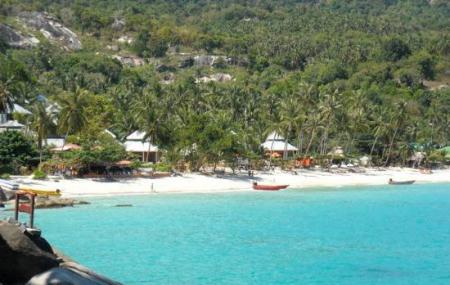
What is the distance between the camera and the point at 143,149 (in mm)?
71500

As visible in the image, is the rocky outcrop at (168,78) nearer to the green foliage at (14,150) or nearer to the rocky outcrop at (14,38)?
the rocky outcrop at (14,38)

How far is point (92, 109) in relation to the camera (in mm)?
77562

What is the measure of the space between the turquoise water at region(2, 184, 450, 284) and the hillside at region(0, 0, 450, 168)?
15.9 metres

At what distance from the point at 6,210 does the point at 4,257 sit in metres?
23.7

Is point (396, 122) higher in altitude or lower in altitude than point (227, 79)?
lower

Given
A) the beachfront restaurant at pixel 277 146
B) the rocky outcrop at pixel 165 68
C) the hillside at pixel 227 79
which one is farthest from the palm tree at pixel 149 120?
the rocky outcrop at pixel 165 68

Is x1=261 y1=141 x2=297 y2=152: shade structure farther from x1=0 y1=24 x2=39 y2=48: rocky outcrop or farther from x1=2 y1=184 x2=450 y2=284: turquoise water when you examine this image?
x1=0 y1=24 x2=39 y2=48: rocky outcrop

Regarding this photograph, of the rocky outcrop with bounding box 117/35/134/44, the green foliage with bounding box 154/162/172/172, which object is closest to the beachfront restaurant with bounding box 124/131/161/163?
the green foliage with bounding box 154/162/172/172

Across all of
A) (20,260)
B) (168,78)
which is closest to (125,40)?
(168,78)

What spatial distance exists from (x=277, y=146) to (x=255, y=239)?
50286mm

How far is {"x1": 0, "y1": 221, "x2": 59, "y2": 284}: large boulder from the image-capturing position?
47.0 feet

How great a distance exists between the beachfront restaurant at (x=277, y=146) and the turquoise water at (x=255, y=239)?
2714 centimetres

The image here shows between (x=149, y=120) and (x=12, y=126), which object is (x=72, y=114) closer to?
(x=149, y=120)

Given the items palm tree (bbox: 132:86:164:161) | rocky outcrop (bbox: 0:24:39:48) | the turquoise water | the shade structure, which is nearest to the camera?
the turquoise water
